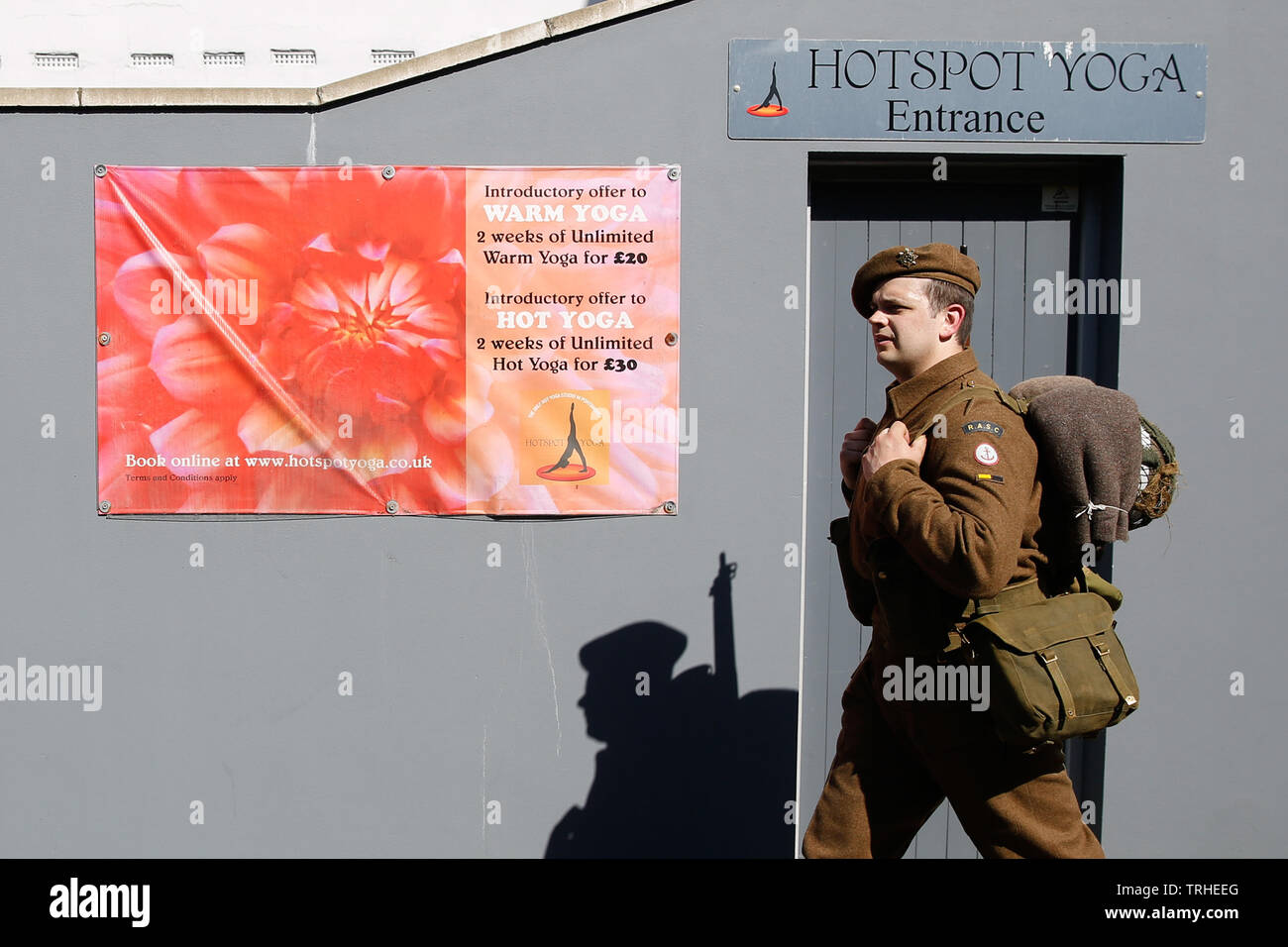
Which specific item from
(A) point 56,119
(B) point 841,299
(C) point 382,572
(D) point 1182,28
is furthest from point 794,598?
(A) point 56,119

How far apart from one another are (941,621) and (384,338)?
91.7 inches

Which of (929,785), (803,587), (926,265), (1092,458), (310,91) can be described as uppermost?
(310,91)

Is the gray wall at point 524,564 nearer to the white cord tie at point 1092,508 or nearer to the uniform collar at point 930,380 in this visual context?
the uniform collar at point 930,380

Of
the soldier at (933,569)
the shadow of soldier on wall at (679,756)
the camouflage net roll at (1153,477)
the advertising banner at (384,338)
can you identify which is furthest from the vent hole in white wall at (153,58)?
the camouflage net roll at (1153,477)

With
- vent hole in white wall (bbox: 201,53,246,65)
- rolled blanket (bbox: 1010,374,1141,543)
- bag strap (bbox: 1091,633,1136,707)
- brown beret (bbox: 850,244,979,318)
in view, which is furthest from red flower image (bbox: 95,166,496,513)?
bag strap (bbox: 1091,633,1136,707)

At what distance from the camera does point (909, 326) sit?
2.73 metres

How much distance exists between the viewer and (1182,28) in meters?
3.91

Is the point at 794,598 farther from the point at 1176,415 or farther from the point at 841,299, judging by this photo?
the point at 1176,415

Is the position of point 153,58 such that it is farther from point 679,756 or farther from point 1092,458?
point 1092,458

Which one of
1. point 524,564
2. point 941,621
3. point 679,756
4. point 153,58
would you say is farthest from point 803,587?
point 153,58

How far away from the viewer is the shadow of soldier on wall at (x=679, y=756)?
13.2ft

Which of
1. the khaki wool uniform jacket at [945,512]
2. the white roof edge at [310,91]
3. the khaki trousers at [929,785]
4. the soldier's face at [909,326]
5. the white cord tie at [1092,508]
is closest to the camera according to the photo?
the khaki wool uniform jacket at [945,512]

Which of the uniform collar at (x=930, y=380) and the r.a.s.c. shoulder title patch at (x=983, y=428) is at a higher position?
the uniform collar at (x=930, y=380)

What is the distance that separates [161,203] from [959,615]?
10.5 ft
